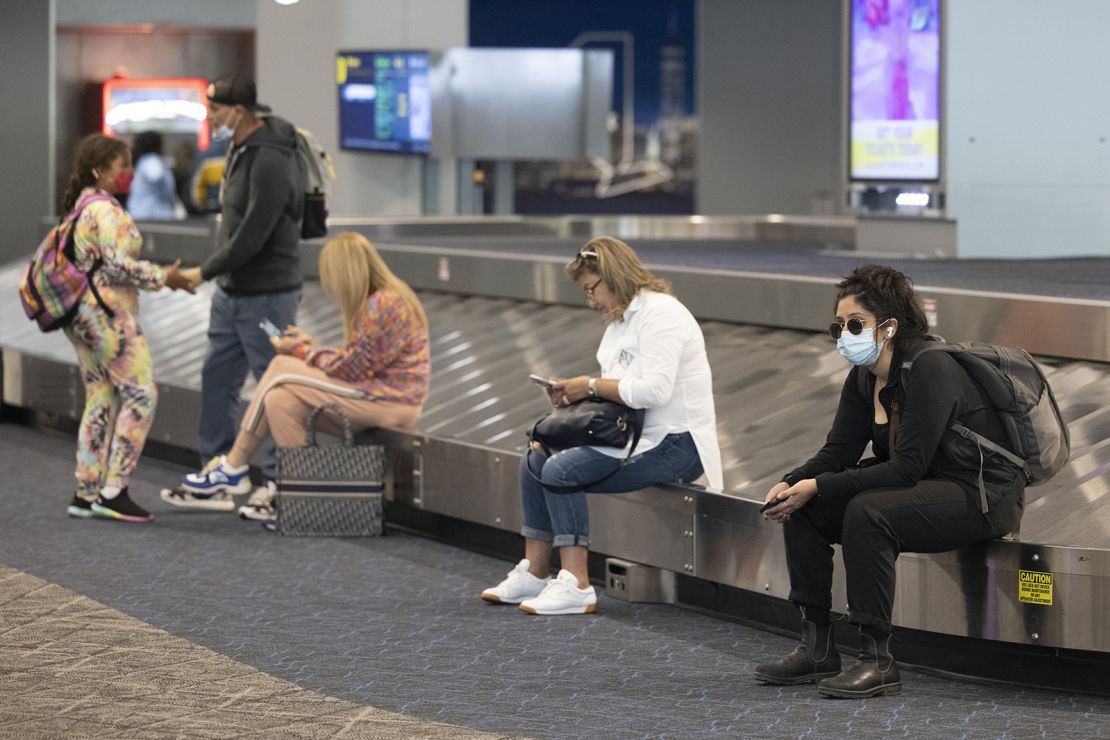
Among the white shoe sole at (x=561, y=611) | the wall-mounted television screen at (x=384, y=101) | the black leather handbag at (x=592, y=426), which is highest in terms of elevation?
the wall-mounted television screen at (x=384, y=101)

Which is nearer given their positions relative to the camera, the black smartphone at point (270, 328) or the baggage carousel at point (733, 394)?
the baggage carousel at point (733, 394)

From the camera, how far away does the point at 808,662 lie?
493 cm

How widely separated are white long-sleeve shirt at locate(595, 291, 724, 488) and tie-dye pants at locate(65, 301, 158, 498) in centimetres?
234

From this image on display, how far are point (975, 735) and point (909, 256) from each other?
541 centimetres

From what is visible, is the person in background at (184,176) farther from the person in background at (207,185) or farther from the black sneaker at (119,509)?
the black sneaker at (119,509)

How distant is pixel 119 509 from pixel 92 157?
4.62 ft

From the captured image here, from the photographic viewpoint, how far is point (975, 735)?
438 centimetres

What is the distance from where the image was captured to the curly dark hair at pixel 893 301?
4.74 m

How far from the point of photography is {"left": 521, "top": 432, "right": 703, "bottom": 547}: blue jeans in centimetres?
582

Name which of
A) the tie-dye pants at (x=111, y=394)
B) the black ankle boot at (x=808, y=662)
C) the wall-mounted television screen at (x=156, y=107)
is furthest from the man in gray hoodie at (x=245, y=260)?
the wall-mounted television screen at (x=156, y=107)

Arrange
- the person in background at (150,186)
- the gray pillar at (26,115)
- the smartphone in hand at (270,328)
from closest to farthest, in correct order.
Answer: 1. the smartphone in hand at (270,328)
2. the person in background at (150,186)
3. the gray pillar at (26,115)

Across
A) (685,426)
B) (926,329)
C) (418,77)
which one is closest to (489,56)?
(418,77)

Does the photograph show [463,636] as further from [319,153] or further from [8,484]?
[8,484]

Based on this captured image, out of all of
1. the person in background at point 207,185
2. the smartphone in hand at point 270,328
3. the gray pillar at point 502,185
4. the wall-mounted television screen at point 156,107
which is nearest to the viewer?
the smartphone in hand at point 270,328
